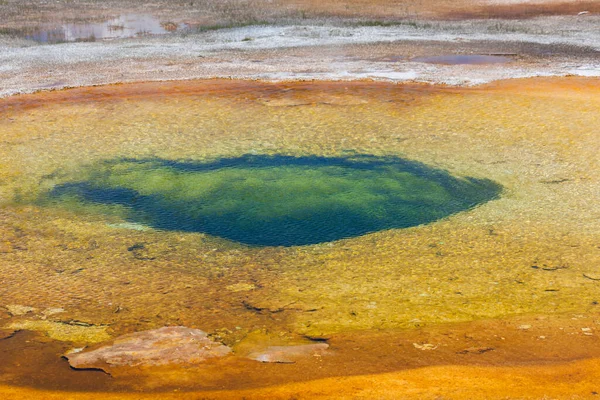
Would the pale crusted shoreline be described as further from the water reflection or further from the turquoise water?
the turquoise water

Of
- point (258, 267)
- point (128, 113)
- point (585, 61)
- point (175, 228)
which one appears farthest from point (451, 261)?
point (585, 61)

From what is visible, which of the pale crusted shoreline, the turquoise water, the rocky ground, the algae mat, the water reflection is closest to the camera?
the rocky ground

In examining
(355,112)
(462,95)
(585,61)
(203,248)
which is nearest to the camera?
(203,248)

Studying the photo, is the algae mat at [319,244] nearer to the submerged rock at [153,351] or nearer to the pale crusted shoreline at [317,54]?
the submerged rock at [153,351]

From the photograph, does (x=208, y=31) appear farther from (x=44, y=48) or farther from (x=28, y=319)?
(x=28, y=319)

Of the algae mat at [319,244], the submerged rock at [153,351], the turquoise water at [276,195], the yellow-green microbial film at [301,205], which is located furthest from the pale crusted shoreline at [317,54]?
the submerged rock at [153,351]

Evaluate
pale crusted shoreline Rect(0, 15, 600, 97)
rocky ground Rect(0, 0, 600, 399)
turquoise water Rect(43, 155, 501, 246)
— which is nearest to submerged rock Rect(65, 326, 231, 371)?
rocky ground Rect(0, 0, 600, 399)
